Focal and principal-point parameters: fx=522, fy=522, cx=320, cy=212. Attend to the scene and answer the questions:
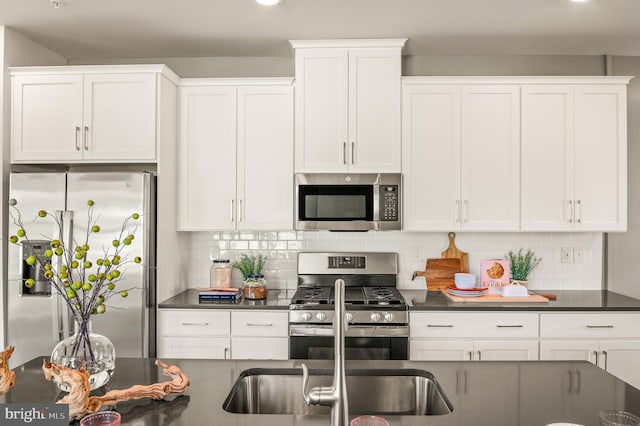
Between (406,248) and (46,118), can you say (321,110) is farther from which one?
(46,118)

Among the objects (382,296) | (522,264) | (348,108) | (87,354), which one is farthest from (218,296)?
(522,264)

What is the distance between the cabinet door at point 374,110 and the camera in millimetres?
3490

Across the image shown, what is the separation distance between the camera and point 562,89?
138 inches

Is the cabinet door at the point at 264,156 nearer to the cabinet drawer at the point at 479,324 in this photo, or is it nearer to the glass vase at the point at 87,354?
the cabinet drawer at the point at 479,324

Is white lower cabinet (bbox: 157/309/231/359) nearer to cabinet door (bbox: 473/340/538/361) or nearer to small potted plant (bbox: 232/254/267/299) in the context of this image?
small potted plant (bbox: 232/254/267/299)

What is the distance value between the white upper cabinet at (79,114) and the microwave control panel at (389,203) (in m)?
1.53

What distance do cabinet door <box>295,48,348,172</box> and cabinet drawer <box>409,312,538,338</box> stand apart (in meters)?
1.16

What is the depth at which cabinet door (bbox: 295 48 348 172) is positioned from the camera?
349 cm

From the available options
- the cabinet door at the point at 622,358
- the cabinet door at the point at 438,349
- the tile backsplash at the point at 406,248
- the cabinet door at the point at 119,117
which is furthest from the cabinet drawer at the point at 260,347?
the cabinet door at the point at 622,358

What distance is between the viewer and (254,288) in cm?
344

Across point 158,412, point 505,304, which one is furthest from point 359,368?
point 505,304

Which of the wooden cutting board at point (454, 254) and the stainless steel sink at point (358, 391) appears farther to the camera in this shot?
the wooden cutting board at point (454, 254)

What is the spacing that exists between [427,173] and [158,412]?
2504 millimetres

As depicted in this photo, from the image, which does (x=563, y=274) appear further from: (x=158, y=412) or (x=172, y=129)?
(x=158, y=412)
